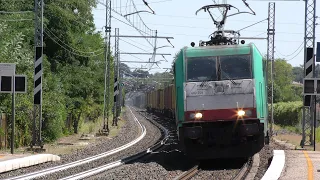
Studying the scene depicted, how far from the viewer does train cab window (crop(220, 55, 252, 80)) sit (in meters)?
15.2

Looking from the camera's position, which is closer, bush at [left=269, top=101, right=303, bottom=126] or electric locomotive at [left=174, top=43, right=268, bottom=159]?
electric locomotive at [left=174, top=43, right=268, bottom=159]

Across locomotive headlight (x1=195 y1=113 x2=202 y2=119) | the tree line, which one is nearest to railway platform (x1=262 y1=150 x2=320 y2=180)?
locomotive headlight (x1=195 y1=113 x2=202 y2=119)

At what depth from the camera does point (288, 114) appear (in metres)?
56.2

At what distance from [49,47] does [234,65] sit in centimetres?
2188

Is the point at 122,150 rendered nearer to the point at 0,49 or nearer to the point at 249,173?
the point at 0,49

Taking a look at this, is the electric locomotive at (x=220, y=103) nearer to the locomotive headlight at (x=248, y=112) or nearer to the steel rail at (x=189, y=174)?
the locomotive headlight at (x=248, y=112)

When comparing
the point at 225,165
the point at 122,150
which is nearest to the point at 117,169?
the point at 225,165

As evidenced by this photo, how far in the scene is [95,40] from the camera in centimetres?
4481

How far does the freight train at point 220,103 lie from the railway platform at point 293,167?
0.91 m

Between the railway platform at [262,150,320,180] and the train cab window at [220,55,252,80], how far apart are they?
241cm

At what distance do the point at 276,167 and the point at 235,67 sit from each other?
308 centimetres

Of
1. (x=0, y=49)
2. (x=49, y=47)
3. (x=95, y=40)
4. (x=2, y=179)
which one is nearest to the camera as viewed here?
(x=2, y=179)

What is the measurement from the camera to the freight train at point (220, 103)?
579 inches

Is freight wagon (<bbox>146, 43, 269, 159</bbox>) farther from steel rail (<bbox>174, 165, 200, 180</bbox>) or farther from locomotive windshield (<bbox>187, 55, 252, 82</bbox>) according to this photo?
steel rail (<bbox>174, 165, 200, 180</bbox>)
